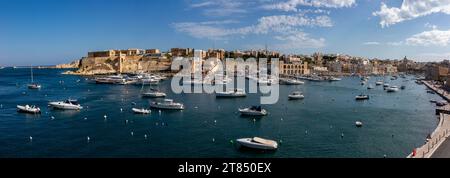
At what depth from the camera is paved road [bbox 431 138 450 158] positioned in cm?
909

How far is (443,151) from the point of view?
31.5 feet

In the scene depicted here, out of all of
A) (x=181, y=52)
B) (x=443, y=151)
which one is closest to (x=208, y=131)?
(x=443, y=151)

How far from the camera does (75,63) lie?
309 ft

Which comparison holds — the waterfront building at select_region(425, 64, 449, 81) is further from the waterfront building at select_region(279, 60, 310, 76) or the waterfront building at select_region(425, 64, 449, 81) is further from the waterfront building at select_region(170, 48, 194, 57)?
the waterfront building at select_region(170, 48, 194, 57)

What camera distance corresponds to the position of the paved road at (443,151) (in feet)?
29.8

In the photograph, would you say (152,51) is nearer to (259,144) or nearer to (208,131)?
(208,131)

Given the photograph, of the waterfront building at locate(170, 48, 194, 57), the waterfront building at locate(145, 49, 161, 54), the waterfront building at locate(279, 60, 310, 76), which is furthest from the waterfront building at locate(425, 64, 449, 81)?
the waterfront building at locate(145, 49, 161, 54)

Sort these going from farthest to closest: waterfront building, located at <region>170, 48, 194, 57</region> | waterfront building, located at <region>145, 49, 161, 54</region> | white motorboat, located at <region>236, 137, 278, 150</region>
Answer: waterfront building, located at <region>145, 49, 161, 54</region>, waterfront building, located at <region>170, 48, 194, 57</region>, white motorboat, located at <region>236, 137, 278, 150</region>

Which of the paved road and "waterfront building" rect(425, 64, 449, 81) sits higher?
"waterfront building" rect(425, 64, 449, 81)

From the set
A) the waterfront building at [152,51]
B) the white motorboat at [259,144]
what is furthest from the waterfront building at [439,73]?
the waterfront building at [152,51]

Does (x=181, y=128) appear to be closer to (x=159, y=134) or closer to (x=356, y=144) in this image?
(x=159, y=134)

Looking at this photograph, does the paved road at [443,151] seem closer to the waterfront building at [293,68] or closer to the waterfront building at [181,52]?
the waterfront building at [293,68]
